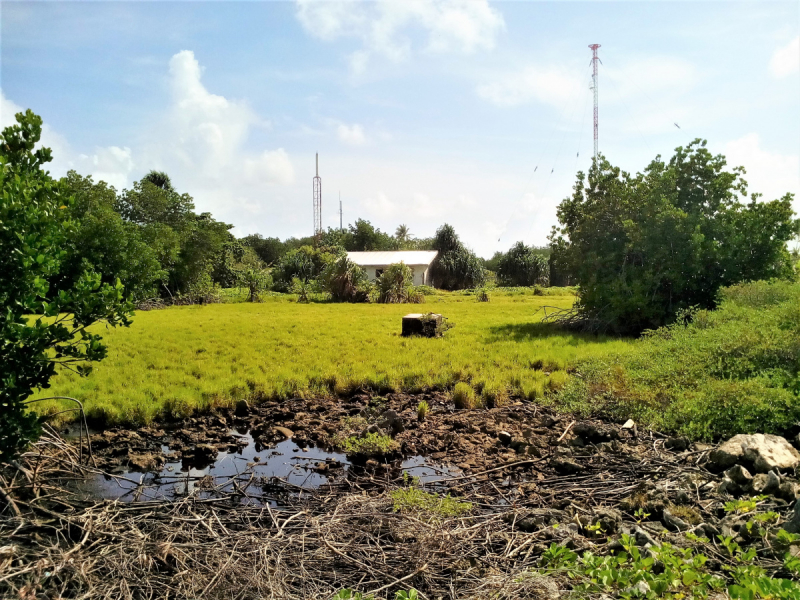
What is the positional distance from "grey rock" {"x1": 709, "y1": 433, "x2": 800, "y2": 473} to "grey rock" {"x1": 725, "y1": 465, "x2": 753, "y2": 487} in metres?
0.29

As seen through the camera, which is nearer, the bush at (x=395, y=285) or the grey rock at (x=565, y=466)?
the grey rock at (x=565, y=466)

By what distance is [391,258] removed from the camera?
45094mm

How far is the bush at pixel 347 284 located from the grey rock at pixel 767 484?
26.7 meters

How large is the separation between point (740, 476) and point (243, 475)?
517 centimetres

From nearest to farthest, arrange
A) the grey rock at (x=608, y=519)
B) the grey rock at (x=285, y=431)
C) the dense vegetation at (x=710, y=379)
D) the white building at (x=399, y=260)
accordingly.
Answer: the grey rock at (x=608, y=519) → the dense vegetation at (x=710, y=379) → the grey rock at (x=285, y=431) → the white building at (x=399, y=260)

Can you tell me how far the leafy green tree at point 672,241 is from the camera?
1519 centimetres

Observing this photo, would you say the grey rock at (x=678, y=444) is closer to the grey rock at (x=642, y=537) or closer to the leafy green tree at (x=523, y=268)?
the grey rock at (x=642, y=537)

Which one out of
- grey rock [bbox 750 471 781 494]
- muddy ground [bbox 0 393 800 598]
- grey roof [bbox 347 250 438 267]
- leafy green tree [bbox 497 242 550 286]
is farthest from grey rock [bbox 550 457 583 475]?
leafy green tree [bbox 497 242 550 286]

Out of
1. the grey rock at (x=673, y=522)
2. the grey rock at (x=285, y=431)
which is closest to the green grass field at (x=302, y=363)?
the grey rock at (x=285, y=431)

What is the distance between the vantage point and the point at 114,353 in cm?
1292

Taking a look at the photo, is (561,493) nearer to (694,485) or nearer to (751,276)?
(694,485)

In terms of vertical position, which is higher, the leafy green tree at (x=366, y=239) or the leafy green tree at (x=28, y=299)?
the leafy green tree at (x=366, y=239)

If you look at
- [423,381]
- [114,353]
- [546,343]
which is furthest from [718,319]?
[114,353]

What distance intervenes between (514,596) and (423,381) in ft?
22.9
